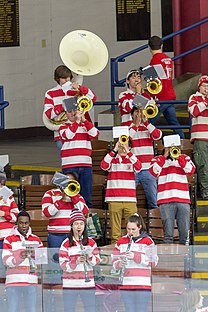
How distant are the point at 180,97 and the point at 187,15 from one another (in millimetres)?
1260

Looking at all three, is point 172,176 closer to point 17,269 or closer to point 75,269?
point 75,269

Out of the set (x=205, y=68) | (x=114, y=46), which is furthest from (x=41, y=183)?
(x=114, y=46)

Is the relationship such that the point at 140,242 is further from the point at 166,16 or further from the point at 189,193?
the point at 166,16

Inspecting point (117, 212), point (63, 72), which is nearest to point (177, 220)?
point (117, 212)

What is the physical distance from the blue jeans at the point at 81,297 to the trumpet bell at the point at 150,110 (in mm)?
4110

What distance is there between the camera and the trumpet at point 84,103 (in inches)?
604

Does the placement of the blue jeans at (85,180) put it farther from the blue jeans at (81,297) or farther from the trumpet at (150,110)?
the blue jeans at (81,297)

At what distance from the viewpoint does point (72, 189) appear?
1465 cm

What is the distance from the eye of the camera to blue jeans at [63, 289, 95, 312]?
11.9 metres

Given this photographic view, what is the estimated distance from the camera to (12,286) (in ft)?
39.6

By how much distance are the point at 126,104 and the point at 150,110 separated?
1.65 feet

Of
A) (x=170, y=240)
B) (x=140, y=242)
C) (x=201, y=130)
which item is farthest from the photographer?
(x=201, y=130)

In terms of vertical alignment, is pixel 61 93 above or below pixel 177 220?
above

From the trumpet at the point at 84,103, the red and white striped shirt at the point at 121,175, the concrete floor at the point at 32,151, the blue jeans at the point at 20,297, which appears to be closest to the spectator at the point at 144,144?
the red and white striped shirt at the point at 121,175
